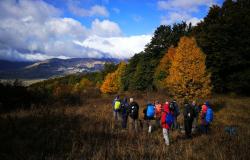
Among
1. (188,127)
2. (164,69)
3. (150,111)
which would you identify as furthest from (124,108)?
(164,69)

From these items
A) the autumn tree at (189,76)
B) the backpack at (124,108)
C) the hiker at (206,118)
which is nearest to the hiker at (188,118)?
the hiker at (206,118)

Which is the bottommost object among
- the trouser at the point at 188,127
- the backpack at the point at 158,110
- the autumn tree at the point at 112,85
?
the trouser at the point at 188,127

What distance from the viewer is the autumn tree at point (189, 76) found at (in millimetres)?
32688

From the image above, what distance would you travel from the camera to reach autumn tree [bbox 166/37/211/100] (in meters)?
32.7

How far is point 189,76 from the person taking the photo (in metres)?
32.9

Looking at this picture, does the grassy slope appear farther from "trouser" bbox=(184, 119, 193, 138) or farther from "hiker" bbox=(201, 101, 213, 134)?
"hiker" bbox=(201, 101, 213, 134)

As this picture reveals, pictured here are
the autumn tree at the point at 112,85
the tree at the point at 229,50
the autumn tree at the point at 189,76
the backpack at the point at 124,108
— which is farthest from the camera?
the autumn tree at the point at 112,85

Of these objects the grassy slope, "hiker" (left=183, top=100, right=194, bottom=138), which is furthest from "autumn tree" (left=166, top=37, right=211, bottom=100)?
the grassy slope

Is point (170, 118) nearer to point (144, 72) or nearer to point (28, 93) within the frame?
point (28, 93)

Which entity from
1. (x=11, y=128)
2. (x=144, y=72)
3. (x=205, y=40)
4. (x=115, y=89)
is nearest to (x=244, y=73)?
(x=205, y=40)

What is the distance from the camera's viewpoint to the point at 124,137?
1114 centimetres

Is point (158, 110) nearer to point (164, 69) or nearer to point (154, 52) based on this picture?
point (164, 69)

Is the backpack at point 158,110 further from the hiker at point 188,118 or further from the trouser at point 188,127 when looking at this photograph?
the trouser at point 188,127

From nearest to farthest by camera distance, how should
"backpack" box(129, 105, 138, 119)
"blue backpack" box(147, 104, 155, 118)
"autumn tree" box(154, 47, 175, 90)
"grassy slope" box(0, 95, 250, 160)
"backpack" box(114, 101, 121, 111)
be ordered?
"grassy slope" box(0, 95, 250, 160) < "backpack" box(129, 105, 138, 119) < "blue backpack" box(147, 104, 155, 118) < "backpack" box(114, 101, 121, 111) < "autumn tree" box(154, 47, 175, 90)
